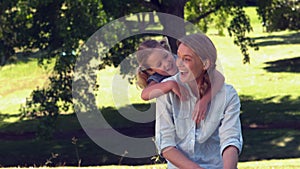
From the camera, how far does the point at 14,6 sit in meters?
18.1

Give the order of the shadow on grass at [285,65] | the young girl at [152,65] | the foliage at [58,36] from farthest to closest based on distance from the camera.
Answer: the shadow on grass at [285,65] → the foliage at [58,36] → the young girl at [152,65]

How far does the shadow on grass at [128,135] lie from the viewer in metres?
16.8

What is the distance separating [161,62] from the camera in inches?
180

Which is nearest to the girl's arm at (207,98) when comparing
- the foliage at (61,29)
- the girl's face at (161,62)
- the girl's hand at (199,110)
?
the girl's hand at (199,110)

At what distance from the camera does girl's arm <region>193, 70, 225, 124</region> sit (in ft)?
12.5

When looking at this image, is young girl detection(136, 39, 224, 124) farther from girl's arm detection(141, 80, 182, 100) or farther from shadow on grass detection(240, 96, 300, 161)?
shadow on grass detection(240, 96, 300, 161)

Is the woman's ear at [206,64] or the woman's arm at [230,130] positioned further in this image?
the woman's arm at [230,130]

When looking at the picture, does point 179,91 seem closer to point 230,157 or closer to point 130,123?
point 230,157

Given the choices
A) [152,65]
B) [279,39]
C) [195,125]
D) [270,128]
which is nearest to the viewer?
[195,125]

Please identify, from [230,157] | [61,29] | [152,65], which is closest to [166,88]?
[230,157]

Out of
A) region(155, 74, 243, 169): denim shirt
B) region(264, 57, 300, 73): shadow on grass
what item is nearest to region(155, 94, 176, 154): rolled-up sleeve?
region(155, 74, 243, 169): denim shirt

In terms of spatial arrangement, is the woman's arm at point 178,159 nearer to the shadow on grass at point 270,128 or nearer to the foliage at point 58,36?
the shadow on grass at point 270,128

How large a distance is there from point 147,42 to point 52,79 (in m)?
13.6

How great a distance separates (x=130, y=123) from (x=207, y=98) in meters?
18.1
